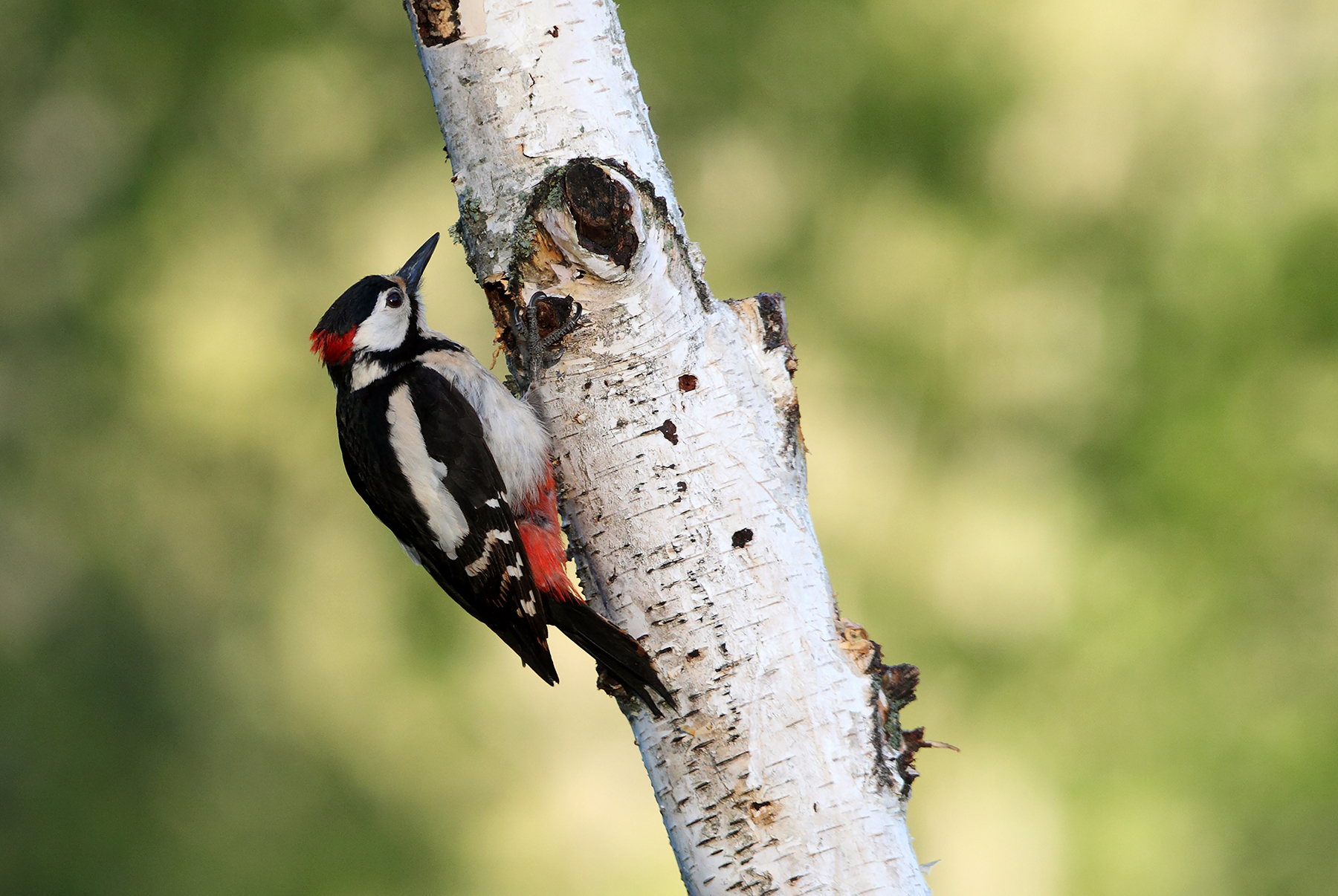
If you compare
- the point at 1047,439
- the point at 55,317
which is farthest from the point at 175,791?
the point at 1047,439

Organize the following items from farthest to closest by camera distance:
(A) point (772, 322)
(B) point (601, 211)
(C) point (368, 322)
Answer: (C) point (368, 322) < (A) point (772, 322) < (B) point (601, 211)

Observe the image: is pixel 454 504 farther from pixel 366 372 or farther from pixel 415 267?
pixel 415 267

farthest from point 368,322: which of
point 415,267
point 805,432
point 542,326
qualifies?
point 805,432

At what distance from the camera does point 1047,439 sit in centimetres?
284

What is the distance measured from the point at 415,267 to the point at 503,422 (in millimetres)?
449

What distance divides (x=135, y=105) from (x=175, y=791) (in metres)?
2.24

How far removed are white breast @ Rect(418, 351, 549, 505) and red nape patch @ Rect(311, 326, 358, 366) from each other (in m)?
0.13

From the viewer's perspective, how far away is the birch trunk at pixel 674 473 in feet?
3.20

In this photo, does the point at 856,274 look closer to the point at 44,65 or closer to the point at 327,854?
the point at 327,854

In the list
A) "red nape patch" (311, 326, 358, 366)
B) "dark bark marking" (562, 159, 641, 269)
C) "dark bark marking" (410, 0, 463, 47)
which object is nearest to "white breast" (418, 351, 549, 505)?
"red nape patch" (311, 326, 358, 366)

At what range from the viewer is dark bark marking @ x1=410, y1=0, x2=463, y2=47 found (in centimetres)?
105

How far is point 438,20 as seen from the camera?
41.8 inches

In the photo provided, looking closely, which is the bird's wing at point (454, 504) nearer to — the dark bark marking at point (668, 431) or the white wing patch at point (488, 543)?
the white wing patch at point (488, 543)

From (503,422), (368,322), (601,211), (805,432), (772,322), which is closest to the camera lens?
(601,211)
